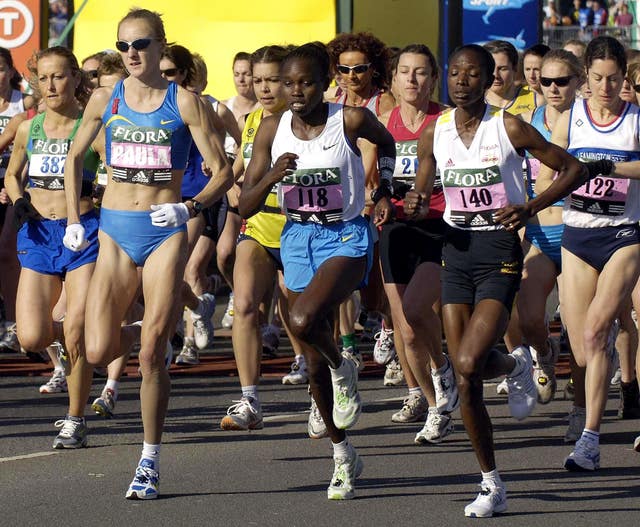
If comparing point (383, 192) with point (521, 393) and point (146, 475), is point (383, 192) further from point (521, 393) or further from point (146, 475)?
point (146, 475)

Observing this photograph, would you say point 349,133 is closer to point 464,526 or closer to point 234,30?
point 464,526

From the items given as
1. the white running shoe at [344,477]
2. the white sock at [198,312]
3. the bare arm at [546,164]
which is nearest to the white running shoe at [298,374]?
the white sock at [198,312]

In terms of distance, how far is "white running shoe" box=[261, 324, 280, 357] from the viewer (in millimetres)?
12852

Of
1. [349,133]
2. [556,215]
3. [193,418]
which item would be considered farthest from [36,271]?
[556,215]

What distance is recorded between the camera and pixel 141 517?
715 centimetres

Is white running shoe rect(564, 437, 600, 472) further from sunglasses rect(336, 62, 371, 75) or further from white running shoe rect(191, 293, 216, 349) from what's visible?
white running shoe rect(191, 293, 216, 349)

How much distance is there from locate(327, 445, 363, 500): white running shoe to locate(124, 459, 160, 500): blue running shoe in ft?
2.70

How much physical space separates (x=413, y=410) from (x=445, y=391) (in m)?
0.58

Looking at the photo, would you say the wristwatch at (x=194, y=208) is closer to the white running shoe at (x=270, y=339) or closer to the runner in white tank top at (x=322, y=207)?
the runner in white tank top at (x=322, y=207)

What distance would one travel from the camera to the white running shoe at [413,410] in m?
9.79

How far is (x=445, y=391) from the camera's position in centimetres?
926

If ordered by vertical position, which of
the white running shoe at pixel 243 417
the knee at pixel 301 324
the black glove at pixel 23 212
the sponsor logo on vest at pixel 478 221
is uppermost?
the sponsor logo on vest at pixel 478 221

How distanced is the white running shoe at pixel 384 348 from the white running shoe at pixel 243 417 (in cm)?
236

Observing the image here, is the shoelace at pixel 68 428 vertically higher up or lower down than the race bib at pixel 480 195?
lower down
